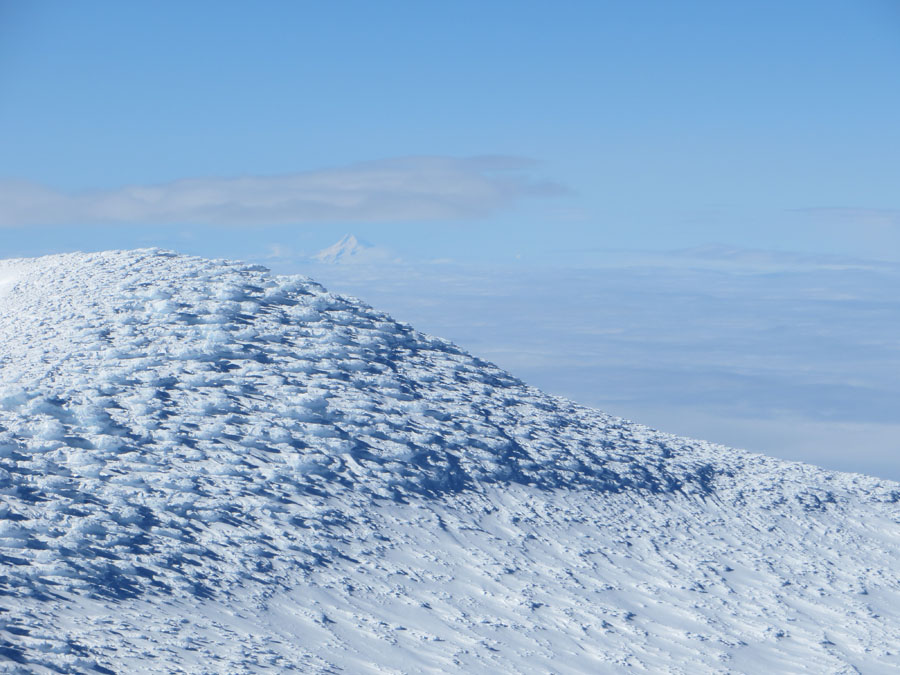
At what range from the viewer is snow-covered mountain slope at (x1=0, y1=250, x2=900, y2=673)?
10922 millimetres

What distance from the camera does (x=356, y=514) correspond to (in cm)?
1395

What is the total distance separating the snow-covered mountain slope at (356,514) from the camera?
10922 mm

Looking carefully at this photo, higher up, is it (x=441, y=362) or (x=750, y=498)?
(x=441, y=362)

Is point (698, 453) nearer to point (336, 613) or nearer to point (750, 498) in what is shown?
point (750, 498)

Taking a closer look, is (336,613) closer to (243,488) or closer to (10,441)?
(243,488)

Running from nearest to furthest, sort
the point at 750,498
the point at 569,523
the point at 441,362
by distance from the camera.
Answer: the point at 569,523
the point at 750,498
the point at 441,362

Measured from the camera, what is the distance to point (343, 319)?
20.4 meters

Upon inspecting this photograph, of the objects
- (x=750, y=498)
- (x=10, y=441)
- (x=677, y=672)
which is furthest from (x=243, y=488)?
(x=750, y=498)

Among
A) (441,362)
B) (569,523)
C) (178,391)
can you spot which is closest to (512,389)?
(441,362)

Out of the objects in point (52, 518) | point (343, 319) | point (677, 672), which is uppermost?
point (343, 319)

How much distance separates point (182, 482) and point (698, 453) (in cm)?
1201

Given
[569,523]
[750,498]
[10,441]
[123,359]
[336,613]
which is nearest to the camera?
[336,613]

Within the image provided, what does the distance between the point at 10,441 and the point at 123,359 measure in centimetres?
362

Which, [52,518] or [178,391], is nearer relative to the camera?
[52,518]
